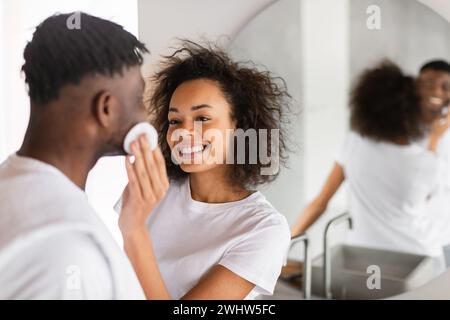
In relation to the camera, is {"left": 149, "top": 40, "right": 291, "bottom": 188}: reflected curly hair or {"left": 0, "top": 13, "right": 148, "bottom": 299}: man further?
{"left": 149, "top": 40, "right": 291, "bottom": 188}: reflected curly hair

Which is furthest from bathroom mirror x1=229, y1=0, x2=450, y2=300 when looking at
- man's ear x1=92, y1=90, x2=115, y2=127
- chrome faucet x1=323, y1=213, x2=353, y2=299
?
man's ear x1=92, y1=90, x2=115, y2=127


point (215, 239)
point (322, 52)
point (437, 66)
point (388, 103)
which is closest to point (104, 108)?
point (215, 239)

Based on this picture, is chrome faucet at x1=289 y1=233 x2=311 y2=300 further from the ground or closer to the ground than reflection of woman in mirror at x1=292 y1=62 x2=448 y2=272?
closer to the ground

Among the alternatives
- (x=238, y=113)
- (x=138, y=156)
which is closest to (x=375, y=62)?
(x=238, y=113)

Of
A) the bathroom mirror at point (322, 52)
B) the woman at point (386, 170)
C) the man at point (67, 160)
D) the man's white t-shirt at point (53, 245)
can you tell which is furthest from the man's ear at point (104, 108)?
the woman at point (386, 170)

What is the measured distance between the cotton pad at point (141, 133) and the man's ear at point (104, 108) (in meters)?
0.04

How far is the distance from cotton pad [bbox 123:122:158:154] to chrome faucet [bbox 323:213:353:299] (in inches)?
16.0

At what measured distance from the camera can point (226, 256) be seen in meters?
0.94

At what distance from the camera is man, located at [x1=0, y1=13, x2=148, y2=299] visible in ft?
2.70

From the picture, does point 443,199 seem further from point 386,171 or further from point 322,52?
point 322,52

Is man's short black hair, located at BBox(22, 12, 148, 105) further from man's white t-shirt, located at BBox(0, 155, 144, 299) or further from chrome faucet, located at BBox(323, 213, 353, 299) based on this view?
chrome faucet, located at BBox(323, 213, 353, 299)

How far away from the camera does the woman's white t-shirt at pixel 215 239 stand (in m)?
0.94

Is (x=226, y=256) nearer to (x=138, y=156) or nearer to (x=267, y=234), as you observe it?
(x=267, y=234)

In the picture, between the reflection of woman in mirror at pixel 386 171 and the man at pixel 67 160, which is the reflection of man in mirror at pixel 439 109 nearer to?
the reflection of woman in mirror at pixel 386 171
